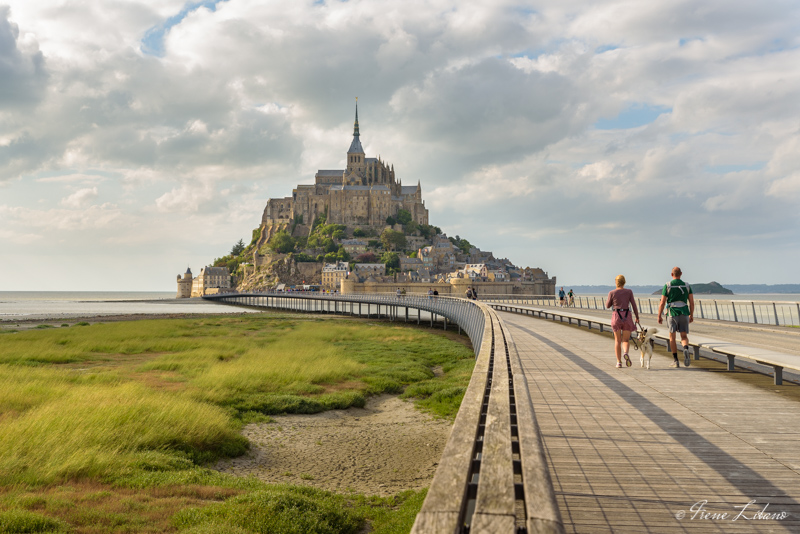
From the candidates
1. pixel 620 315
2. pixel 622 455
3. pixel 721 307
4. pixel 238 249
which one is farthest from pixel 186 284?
pixel 622 455

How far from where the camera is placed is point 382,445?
10.6m

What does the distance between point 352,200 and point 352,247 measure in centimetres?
2066

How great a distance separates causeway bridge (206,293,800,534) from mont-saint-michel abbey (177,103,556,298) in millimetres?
105005

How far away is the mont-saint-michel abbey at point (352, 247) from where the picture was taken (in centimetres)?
12812

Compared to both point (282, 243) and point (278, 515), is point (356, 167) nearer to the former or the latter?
point (282, 243)

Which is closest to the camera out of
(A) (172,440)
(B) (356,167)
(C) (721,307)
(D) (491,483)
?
(D) (491,483)

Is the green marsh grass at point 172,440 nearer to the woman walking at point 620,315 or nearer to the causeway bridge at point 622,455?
the causeway bridge at point 622,455

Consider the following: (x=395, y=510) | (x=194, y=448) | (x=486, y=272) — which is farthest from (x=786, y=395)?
(x=486, y=272)

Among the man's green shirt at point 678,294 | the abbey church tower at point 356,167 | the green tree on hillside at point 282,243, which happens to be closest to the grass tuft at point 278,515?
the man's green shirt at point 678,294

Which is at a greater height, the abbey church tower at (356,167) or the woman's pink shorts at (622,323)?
the abbey church tower at (356,167)

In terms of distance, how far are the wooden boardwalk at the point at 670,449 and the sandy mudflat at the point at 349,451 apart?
2.78m

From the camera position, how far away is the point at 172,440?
9.34 metres

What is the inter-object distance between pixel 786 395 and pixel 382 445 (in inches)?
272

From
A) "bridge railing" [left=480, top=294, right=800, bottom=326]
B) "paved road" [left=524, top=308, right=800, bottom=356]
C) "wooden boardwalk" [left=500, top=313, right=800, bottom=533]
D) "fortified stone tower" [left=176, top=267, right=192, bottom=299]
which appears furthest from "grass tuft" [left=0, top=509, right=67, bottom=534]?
"fortified stone tower" [left=176, top=267, right=192, bottom=299]
